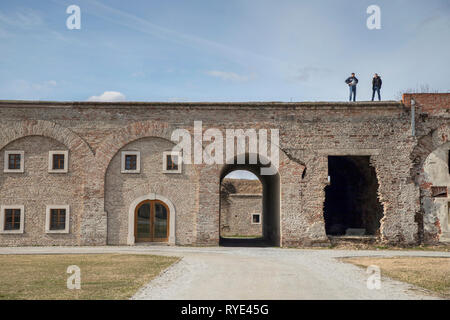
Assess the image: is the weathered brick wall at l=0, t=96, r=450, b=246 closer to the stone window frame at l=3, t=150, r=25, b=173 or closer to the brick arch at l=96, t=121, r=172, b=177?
the brick arch at l=96, t=121, r=172, b=177

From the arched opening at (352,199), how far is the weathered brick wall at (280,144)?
1.45 meters

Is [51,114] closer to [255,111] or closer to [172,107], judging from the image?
[172,107]

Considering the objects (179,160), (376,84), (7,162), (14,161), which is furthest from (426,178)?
(7,162)

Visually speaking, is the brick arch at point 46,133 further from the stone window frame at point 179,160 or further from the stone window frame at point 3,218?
the stone window frame at point 179,160

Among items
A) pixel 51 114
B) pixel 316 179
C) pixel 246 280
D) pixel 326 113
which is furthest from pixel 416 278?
pixel 51 114

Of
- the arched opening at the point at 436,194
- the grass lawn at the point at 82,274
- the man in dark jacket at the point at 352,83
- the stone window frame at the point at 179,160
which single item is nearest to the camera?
the grass lawn at the point at 82,274

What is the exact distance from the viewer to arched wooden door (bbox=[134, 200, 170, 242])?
2117 cm

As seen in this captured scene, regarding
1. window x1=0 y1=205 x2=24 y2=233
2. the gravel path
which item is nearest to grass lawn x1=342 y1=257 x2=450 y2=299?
the gravel path

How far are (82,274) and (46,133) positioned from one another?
11.1 metres

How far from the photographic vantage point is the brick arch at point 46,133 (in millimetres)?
21000

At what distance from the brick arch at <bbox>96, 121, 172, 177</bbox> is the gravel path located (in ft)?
21.7

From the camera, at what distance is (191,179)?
21156mm

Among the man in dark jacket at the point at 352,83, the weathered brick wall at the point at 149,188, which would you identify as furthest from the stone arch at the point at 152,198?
the man in dark jacket at the point at 352,83
